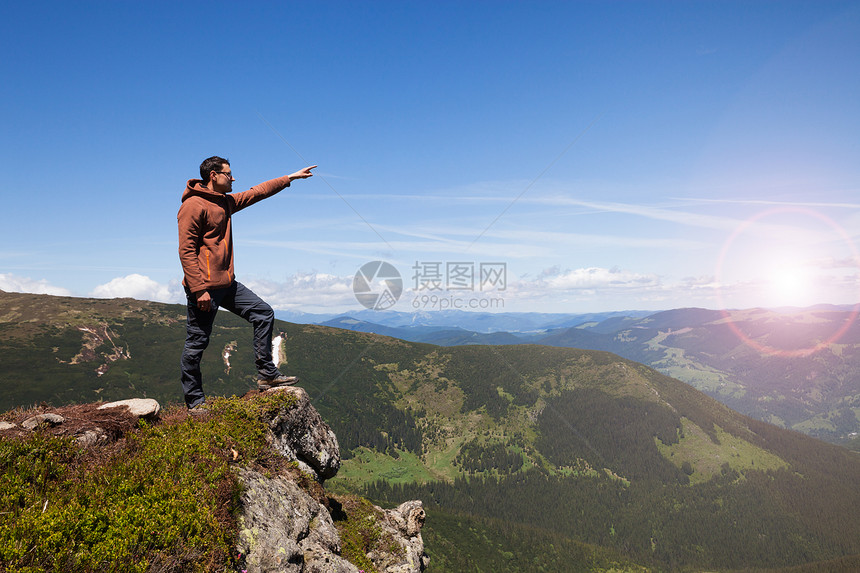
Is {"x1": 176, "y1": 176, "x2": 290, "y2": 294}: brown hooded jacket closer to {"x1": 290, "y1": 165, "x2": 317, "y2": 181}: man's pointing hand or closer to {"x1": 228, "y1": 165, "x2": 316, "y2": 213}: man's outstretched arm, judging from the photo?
{"x1": 228, "y1": 165, "x2": 316, "y2": 213}: man's outstretched arm

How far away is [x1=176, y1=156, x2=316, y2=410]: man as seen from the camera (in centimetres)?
988

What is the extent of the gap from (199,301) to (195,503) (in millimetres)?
4781

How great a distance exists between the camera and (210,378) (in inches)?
7869

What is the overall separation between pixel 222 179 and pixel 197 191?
77cm

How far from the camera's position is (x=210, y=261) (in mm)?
10195

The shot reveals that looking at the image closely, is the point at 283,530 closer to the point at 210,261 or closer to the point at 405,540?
the point at 210,261

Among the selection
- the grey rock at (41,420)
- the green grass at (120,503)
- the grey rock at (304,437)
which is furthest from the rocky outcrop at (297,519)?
the grey rock at (41,420)

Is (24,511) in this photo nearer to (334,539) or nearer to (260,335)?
(260,335)

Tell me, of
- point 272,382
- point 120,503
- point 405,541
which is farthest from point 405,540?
point 120,503

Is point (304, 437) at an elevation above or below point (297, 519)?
above

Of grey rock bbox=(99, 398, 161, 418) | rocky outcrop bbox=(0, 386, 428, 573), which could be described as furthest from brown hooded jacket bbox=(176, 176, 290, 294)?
rocky outcrop bbox=(0, 386, 428, 573)

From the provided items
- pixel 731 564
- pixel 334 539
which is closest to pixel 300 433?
pixel 334 539

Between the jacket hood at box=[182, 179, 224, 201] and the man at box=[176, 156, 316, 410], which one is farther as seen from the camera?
the jacket hood at box=[182, 179, 224, 201]

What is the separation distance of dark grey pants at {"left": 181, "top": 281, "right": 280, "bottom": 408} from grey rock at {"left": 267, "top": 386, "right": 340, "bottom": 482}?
6.03 feet
